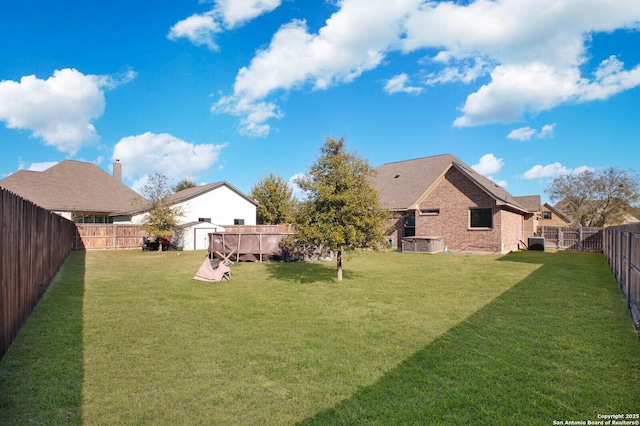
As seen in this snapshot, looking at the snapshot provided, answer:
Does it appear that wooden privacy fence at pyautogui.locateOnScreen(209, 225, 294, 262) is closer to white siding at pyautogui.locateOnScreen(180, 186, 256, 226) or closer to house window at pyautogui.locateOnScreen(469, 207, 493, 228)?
white siding at pyautogui.locateOnScreen(180, 186, 256, 226)

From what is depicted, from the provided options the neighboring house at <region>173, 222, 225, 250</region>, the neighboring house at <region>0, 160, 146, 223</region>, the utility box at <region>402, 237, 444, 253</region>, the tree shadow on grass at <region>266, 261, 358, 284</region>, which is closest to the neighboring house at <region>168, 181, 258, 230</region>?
the neighboring house at <region>173, 222, 225, 250</region>

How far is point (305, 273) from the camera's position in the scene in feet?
42.5

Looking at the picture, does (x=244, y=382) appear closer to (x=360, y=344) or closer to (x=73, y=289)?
(x=360, y=344)

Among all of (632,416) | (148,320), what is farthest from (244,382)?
(632,416)

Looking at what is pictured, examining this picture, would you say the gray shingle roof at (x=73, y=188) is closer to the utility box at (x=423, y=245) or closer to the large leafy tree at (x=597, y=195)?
the utility box at (x=423, y=245)

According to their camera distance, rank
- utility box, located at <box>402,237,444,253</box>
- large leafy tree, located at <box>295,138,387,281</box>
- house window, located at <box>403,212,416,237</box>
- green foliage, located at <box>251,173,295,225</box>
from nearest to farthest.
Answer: large leafy tree, located at <box>295,138,387,281</box>
utility box, located at <box>402,237,444,253</box>
house window, located at <box>403,212,416,237</box>
green foliage, located at <box>251,173,295,225</box>

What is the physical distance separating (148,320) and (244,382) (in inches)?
139

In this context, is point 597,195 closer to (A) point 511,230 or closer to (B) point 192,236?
(A) point 511,230

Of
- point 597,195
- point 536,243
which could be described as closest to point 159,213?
point 536,243

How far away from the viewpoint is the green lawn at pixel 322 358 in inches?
133

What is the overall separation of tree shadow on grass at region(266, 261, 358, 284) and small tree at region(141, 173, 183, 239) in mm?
10838

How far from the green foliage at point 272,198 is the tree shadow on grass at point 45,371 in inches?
1188

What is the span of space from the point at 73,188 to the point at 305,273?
28648 millimetres

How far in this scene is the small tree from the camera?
73.7 feet
